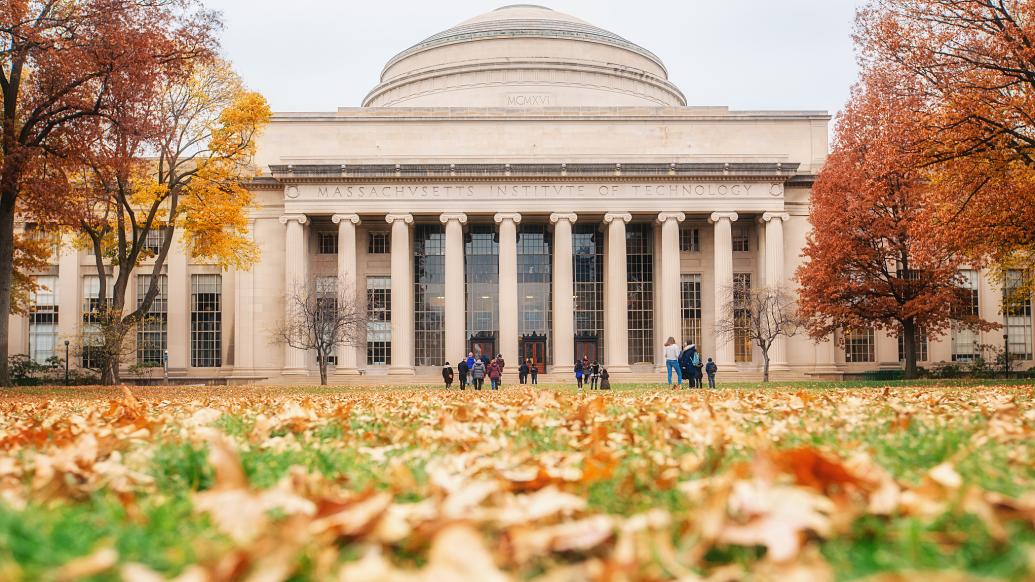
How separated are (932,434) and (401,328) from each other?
5284cm

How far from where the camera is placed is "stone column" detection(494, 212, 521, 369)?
58250 millimetres

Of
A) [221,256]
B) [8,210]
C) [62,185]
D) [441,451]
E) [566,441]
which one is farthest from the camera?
[221,256]

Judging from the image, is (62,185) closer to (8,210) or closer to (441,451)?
(8,210)

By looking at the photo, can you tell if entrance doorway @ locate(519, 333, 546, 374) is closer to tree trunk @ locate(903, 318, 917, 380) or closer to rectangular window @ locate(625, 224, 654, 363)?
rectangular window @ locate(625, 224, 654, 363)

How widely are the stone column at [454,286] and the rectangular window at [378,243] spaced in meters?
6.55

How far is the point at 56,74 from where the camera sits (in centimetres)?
2441

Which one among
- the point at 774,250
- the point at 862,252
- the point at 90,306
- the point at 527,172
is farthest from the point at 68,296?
the point at 862,252

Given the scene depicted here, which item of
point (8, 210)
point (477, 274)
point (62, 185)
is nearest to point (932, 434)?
point (62, 185)

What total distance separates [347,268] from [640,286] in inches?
821

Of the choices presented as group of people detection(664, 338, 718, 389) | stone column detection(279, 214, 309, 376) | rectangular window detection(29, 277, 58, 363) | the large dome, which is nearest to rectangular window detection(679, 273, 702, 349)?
the large dome

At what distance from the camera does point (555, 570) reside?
2.79m

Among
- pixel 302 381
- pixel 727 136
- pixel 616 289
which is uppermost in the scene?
pixel 727 136

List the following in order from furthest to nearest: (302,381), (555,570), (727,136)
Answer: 1. (727,136)
2. (302,381)
3. (555,570)

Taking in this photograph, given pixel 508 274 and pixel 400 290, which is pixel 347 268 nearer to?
pixel 400 290
